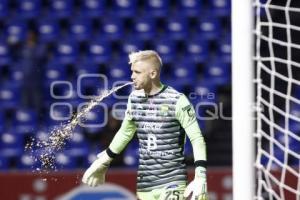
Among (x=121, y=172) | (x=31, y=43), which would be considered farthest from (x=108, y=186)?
(x=31, y=43)

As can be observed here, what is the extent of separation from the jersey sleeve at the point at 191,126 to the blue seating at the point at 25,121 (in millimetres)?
1911

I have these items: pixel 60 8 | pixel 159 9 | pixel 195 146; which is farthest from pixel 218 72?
pixel 195 146

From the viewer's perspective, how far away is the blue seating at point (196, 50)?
500 centimetres

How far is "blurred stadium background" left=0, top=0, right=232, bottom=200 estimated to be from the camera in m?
4.56

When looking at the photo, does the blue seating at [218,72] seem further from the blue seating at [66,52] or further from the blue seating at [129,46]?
the blue seating at [66,52]

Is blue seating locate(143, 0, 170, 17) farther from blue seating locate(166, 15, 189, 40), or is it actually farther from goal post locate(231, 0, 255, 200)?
goal post locate(231, 0, 255, 200)

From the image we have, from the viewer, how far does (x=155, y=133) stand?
9.81ft

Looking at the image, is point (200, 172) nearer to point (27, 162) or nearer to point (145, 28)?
point (27, 162)

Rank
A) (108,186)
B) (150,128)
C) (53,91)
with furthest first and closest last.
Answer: (53,91), (108,186), (150,128)

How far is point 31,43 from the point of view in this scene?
4863 mm

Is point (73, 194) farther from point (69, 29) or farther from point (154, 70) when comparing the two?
point (154, 70)

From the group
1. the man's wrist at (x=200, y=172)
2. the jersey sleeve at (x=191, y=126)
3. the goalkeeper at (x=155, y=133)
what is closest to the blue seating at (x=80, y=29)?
the goalkeeper at (x=155, y=133)

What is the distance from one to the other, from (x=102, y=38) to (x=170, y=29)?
0.40 meters

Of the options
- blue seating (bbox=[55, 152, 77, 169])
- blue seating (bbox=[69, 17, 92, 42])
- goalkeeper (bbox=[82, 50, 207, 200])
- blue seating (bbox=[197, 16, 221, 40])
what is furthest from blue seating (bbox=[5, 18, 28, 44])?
goalkeeper (bbox=[82, 50, 207, 200])
